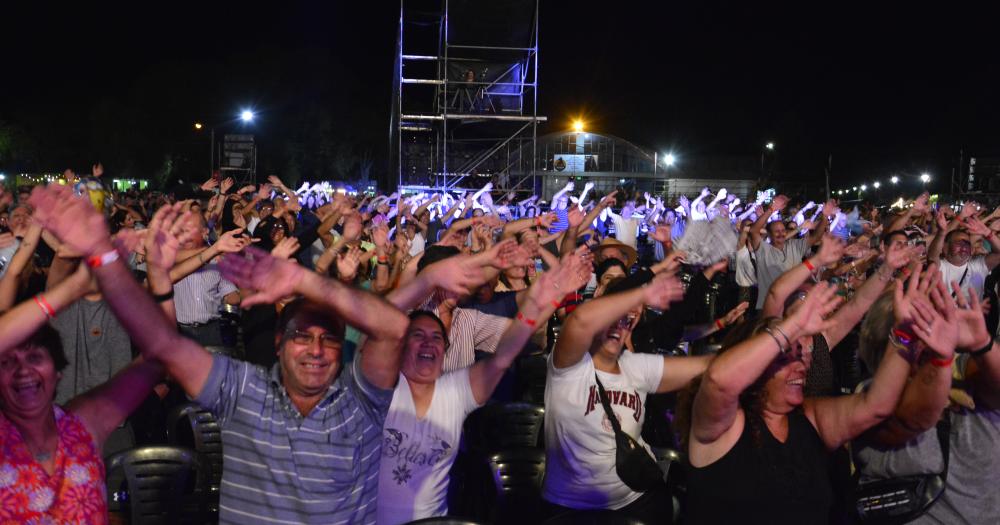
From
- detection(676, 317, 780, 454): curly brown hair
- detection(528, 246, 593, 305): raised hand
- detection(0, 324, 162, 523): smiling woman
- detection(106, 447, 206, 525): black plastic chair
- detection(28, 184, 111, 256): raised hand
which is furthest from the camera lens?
detection(106, 447, 206, 525): black plastic chair

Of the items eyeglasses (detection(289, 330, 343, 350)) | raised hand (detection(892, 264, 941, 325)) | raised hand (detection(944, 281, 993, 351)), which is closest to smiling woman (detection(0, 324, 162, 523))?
eyeglasses (detection(289, 330, 343, 350))

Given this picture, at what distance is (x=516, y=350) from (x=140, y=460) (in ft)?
7.37

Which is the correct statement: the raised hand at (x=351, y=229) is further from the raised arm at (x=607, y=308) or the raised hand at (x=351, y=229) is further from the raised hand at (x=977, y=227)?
the raised hand at (x=977, y=227)

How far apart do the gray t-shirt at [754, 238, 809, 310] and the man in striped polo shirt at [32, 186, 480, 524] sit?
25.6 feet

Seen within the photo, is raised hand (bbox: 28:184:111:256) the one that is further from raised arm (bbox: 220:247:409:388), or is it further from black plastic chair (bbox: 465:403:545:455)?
black plastic chair (bbox: 465:403:545:455)

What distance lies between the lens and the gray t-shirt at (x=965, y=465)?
304cm

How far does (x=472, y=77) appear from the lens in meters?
18.1

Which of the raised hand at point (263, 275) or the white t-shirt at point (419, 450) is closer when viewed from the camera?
the raised hand at point (263, 275)

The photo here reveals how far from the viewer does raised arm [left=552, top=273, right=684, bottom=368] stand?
10.2ft

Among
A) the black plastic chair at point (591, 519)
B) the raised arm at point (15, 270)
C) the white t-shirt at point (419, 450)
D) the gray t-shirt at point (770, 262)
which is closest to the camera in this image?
the black plastic chair at point (591, 519)

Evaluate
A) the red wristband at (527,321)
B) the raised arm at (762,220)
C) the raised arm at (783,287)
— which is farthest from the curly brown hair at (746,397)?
the raised arm at (762,220)

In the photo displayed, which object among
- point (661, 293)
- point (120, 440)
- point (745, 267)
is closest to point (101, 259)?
point (661, 293)

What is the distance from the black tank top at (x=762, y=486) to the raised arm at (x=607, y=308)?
59 cm

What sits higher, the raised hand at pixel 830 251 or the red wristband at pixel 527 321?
the raised hand at pixel 830 251
